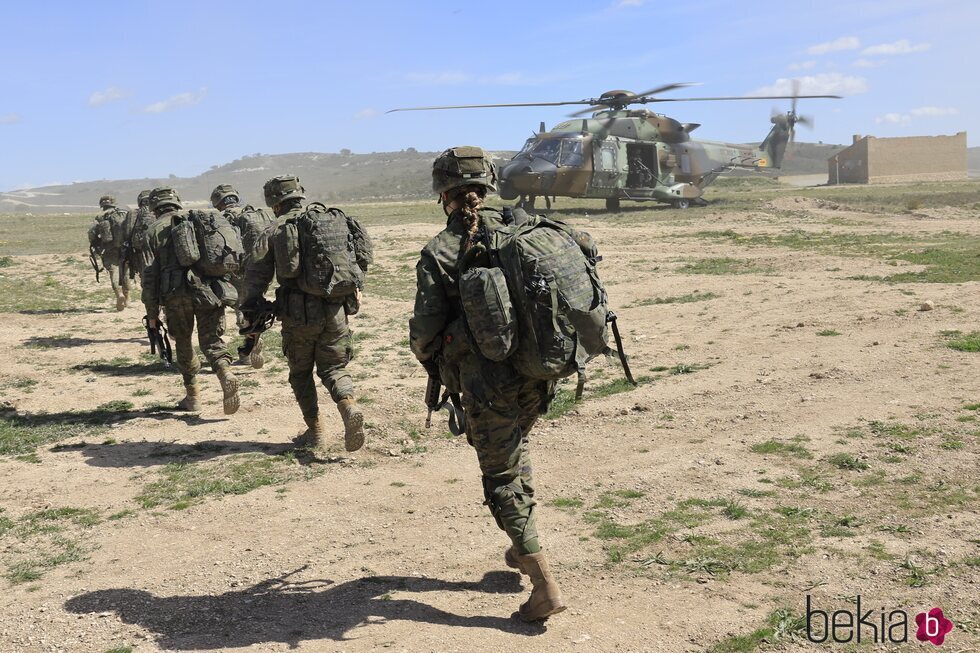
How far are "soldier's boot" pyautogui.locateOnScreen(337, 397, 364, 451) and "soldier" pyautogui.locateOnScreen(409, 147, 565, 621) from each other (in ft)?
7.67

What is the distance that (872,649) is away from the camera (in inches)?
148

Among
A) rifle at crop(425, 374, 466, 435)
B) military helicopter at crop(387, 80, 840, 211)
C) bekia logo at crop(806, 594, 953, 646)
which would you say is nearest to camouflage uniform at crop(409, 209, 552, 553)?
rifle at crop(425, 374, 466, 435)

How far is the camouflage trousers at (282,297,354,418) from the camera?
6832 mm

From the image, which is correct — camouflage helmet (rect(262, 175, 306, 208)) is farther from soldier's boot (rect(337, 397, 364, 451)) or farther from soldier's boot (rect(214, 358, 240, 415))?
soldier's boot (rect(214, 358, 240, 415))

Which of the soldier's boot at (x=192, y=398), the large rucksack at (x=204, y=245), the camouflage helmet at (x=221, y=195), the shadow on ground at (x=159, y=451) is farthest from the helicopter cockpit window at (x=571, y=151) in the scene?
the shadow on ground at (x=159, y=451)

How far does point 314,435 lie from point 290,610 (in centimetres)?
276

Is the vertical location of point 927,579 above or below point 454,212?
below

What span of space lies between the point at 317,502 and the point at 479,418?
7.41ft

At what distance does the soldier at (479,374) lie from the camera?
4.23 m

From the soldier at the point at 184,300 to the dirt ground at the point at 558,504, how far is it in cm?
51

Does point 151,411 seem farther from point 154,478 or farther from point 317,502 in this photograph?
point 317,502

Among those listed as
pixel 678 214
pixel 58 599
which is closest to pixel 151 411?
pixel 58 599

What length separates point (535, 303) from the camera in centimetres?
404

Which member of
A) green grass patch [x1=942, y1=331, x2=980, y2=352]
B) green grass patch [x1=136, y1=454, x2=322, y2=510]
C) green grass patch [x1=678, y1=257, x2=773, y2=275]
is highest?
green grass patch [x1=678, y1=257, x2=773, y2=275]
